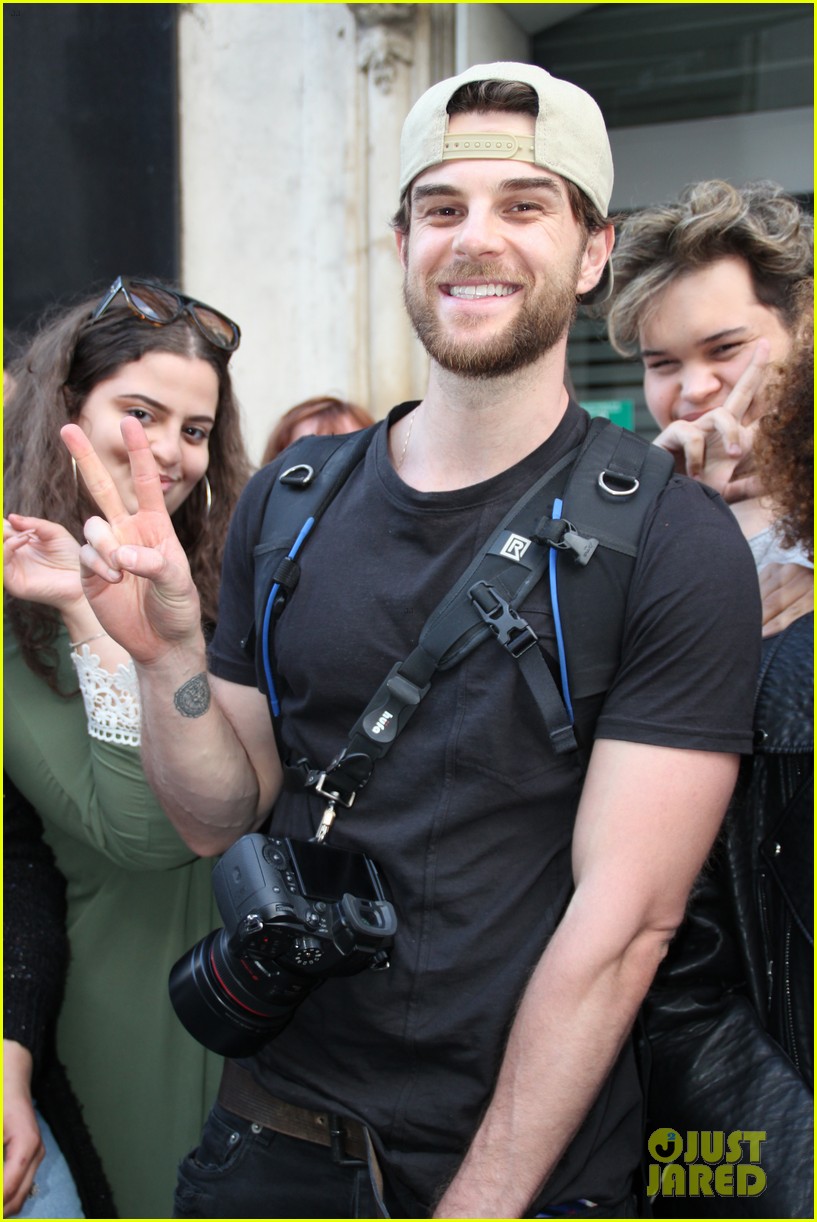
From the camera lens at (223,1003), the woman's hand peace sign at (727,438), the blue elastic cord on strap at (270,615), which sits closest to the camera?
the camera lens at (223,1003)

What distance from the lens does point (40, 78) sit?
459 centimetres

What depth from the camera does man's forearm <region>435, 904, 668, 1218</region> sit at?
1619 millimetres

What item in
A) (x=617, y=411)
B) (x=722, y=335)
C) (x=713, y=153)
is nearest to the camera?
(x=722, y=335)

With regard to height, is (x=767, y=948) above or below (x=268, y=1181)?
above

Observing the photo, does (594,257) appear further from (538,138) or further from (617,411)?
(617,411)

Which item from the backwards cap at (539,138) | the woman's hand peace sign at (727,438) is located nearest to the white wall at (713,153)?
the woman's hand peace sign at (727,438)

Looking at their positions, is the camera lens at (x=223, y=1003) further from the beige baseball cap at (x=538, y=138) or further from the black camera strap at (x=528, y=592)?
the beige baseball cap at (x=538, y=138)

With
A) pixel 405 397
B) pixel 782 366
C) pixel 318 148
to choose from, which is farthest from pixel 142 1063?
pixel 318 148

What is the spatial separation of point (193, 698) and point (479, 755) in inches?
20.0

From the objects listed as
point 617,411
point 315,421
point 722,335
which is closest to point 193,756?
point 722,335

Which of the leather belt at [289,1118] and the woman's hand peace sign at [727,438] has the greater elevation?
the woman's hand peace sign at [727,438]

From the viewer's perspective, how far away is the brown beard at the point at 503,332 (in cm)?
179

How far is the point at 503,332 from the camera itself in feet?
5.86

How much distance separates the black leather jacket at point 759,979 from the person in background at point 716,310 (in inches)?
22.2
